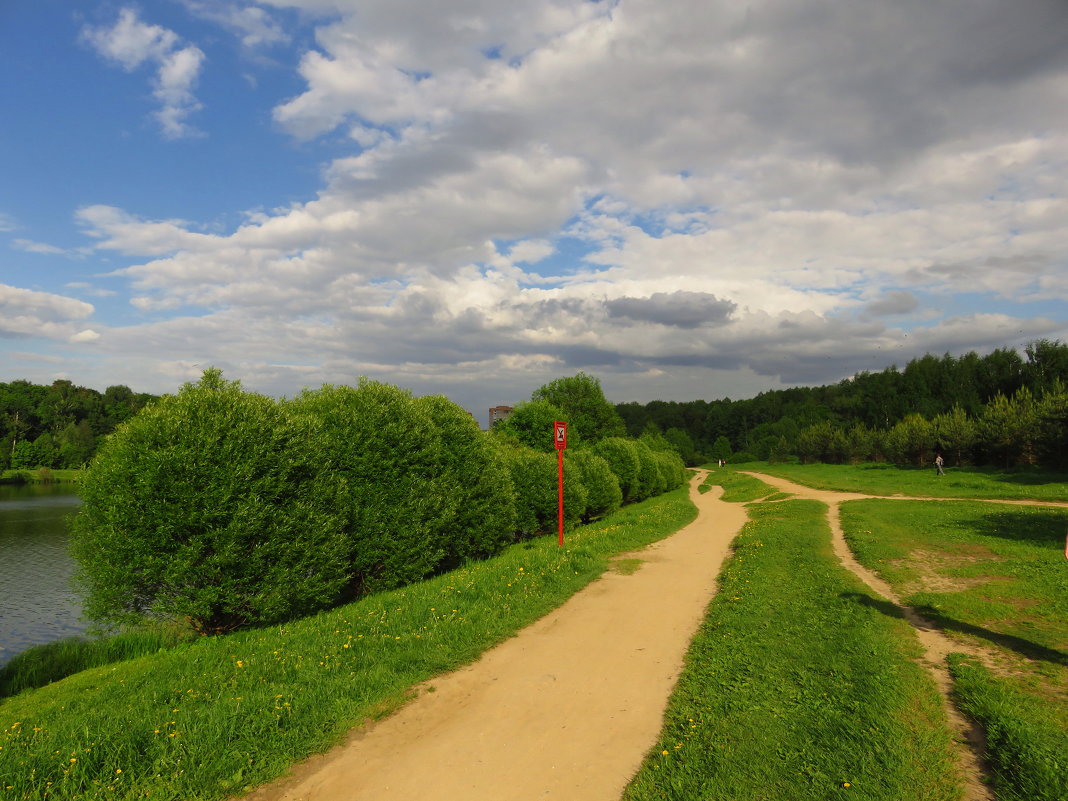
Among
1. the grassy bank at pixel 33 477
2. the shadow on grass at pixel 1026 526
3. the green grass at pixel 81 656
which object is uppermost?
the shadow on grass at pixel 1026 526

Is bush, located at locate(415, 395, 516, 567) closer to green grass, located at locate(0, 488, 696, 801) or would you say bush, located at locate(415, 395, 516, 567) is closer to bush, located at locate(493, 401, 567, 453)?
green grass, located at locate(0, 488, 696, 801)

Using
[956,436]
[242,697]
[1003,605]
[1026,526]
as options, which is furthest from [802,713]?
[956,436]

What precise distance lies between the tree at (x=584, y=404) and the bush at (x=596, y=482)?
36.4m

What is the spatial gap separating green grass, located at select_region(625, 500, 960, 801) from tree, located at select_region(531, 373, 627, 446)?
2237 inches

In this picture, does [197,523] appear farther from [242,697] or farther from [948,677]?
[948,677]

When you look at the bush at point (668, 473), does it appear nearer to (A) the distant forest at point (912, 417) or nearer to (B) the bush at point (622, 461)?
(B) the bush at point (622, 461)

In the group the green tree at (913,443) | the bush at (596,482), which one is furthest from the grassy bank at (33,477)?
the green tree at (913,443)

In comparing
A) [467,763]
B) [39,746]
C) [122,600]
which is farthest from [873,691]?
[122,600]

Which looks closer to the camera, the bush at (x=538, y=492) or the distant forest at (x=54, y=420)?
the bush at (x=538, y=492)

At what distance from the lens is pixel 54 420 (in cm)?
9594

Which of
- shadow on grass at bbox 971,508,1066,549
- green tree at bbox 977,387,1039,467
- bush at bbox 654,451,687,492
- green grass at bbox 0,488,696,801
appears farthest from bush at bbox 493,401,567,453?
green grass at bbox 0,488,696,801

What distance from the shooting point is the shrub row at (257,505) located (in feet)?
31.3

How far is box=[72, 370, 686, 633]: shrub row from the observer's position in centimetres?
955

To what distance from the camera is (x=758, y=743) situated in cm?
500
